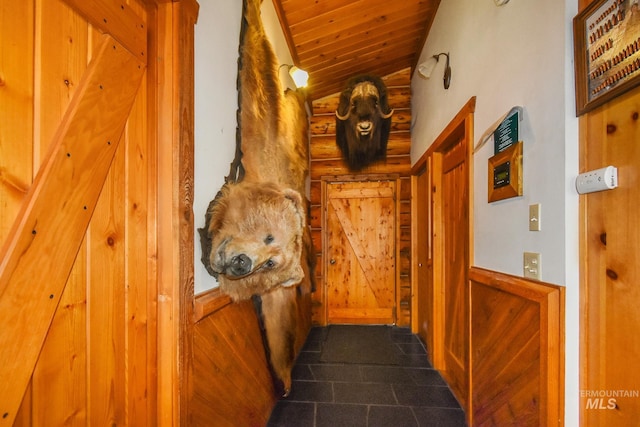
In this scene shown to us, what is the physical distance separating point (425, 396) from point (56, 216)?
2.75 m

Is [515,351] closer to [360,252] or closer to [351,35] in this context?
[360,252]

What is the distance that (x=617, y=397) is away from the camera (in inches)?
36.4

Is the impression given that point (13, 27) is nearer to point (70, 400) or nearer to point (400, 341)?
point (70, 400)

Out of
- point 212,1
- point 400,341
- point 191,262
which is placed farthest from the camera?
point 400,341

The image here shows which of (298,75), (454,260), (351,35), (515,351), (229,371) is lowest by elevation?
(229,371)

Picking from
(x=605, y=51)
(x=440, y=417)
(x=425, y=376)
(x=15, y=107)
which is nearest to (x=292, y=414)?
(x=440, y=417)

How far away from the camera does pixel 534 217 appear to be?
4.18 feet

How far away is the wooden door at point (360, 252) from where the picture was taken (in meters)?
4.16

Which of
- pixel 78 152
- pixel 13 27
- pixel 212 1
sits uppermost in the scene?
pixel 212 1

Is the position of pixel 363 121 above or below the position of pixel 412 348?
above

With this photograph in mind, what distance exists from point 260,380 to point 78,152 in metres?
1.71

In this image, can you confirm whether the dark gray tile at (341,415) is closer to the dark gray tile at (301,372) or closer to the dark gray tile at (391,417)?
the dark gray tile at (391,417)

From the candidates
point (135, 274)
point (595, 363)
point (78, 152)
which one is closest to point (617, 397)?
point (595, 363)

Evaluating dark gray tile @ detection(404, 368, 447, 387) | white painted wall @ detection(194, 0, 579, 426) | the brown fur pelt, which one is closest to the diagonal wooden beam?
white painted wall @ detection(194, 0, 579, 426)
